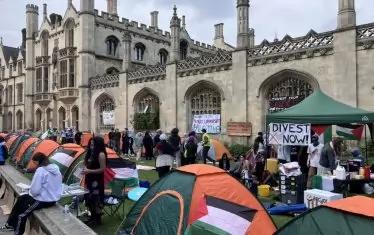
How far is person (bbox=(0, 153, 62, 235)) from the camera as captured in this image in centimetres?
651

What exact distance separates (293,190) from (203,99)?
43.6ft

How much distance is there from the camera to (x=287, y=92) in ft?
56.0

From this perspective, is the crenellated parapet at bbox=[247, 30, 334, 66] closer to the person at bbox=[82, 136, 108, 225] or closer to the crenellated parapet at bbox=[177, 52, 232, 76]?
the crenellated parapet at bbox=[177, 52, 232, 76]

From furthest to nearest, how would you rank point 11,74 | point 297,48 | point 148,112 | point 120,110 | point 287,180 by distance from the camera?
point 11,74, point 120,110, point 148,112, point 297,48, point 287,180

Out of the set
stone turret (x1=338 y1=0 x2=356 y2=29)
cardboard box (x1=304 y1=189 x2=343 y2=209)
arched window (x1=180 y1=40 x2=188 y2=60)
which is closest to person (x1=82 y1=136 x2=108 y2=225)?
cardboard box (x1=304 y1=189 x2=343 y2=209)

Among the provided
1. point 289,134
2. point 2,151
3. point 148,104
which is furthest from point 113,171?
point 148,104

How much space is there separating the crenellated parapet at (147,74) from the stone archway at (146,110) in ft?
2.69

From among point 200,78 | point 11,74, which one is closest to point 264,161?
point 200,78

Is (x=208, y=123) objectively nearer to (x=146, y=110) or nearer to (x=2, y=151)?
(x=146, y=110)

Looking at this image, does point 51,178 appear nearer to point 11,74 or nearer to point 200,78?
point 200,78

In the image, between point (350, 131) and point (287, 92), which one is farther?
point (287, 92)

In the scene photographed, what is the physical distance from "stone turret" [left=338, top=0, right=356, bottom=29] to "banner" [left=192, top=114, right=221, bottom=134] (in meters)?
7.90

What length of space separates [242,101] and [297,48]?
389 centimetres

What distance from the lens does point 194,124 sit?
21.3 m
